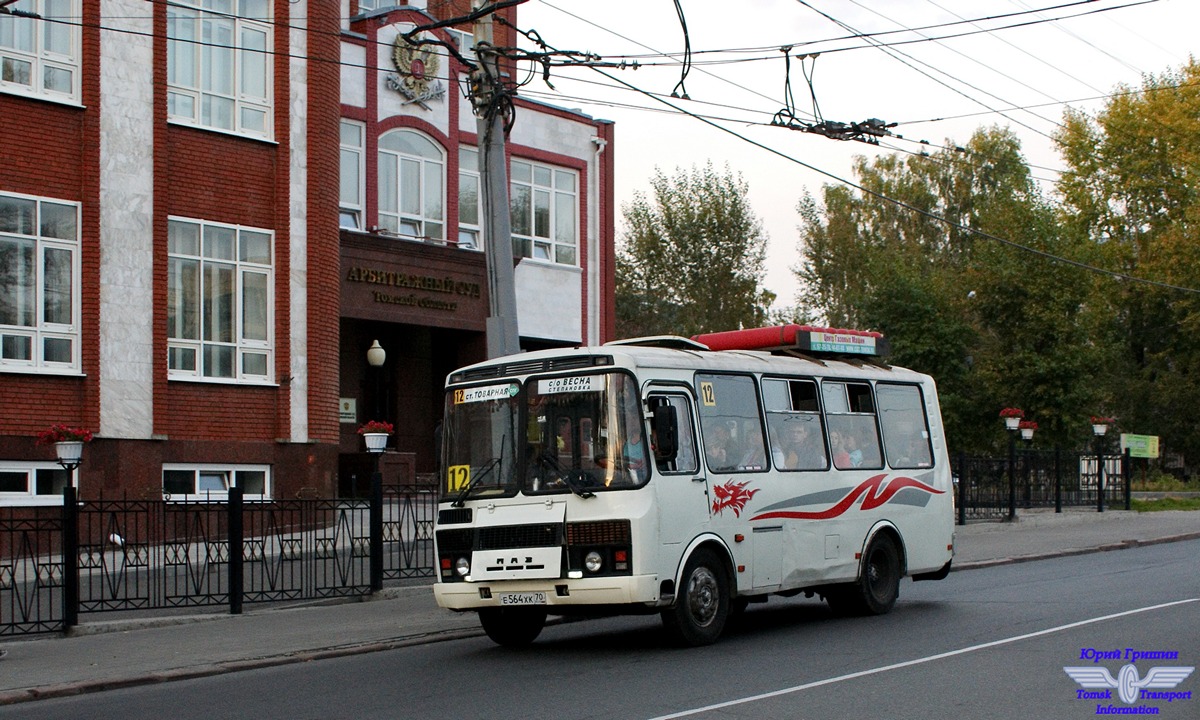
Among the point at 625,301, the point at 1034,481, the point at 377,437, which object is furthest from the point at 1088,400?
the point at 377,437

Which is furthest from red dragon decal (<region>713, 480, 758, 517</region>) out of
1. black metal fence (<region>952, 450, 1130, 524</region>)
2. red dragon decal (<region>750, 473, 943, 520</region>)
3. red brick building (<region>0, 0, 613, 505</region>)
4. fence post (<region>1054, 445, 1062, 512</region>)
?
fence post (<region>1054, 445, 1062, 512</region>)

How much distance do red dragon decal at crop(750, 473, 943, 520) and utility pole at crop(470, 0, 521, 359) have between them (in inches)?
175

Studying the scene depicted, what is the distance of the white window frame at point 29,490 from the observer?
68.3 ft

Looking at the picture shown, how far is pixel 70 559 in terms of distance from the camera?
47.8 feet

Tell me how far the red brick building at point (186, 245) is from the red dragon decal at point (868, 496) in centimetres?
1180

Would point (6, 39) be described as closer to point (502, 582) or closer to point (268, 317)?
point (268, 317)

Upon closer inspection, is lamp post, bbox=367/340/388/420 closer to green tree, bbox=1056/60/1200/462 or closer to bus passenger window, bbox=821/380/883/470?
bus passenger window, bbox=821/380/883/470

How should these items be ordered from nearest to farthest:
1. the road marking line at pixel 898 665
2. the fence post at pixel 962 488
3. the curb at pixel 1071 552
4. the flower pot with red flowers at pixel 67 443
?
the road marking line at pixel 898 665, the flower pot with red flowers at pixel 67 443, the curb at pixel 1071 552, the fence post at pixel 962 488

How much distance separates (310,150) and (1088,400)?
2487 centimetres

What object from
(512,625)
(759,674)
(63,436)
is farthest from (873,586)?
(63,436)

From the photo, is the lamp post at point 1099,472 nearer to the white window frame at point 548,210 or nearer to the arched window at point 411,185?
the white window frame at point 548,210

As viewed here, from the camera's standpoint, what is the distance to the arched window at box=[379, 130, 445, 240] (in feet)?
100.0

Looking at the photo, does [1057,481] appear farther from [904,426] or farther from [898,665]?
[898,665]

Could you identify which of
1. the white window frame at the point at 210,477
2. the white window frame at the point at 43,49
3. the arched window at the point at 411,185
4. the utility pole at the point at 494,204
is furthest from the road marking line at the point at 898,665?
the arched window at the point at 411,185
